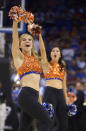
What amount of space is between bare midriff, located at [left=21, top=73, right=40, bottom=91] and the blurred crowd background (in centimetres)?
400

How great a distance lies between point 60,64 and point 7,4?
1714mm

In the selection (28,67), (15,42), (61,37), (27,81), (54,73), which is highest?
(15,42)

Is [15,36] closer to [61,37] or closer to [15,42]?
[15,42]

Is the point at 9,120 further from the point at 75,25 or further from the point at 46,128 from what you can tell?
the point at 75,25

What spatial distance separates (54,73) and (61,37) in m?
8.39

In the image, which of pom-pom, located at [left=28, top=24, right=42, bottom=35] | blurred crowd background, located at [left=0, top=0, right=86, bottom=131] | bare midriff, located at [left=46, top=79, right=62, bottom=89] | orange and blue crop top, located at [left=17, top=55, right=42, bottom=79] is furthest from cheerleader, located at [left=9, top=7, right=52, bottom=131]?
blurred crowd background, located at [left=0, top=0, right=86, bottom=131]

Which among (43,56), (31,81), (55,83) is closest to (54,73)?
(55,83)

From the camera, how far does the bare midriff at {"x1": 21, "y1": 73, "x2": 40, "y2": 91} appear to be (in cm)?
456

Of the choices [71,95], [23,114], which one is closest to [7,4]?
[71,95]

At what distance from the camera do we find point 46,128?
4355mm

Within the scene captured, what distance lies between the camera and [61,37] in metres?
14.6

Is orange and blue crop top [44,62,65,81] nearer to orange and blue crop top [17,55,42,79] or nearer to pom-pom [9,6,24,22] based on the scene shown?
orange and blue crop top [17,55,42,79]

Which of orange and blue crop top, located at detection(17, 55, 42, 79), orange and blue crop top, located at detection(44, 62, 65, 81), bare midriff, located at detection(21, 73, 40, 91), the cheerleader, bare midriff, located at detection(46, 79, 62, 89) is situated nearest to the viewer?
the cheerleader

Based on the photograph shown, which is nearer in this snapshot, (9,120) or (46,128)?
(46,128)
